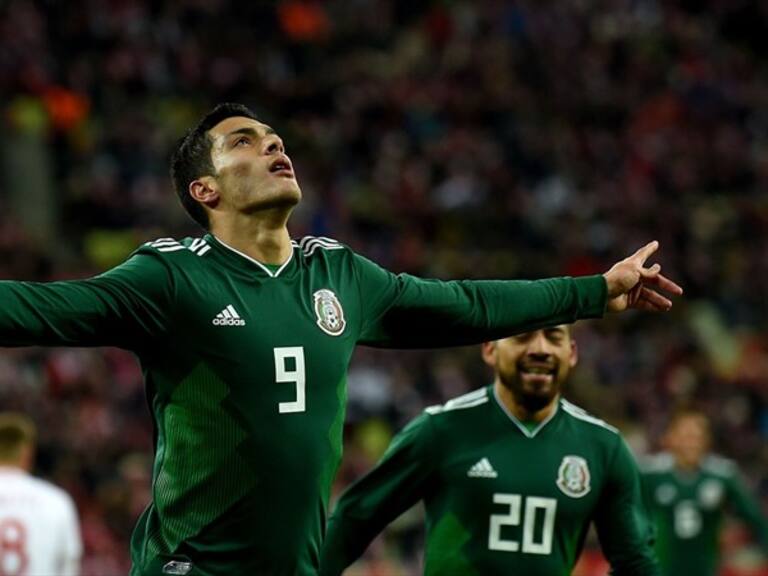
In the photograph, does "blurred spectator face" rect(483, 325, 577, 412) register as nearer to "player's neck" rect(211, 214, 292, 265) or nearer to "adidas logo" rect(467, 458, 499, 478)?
"adidas logo" rect(467, 458, 499, 478)

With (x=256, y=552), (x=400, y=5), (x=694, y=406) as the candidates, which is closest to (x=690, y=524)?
(x=694, y=406)

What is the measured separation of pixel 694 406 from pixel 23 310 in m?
11.9

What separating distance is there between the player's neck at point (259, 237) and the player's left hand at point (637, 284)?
98 centimetres

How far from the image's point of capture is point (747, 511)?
35.8 feet

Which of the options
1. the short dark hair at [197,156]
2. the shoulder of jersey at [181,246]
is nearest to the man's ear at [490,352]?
the short dark hair at [197,156]

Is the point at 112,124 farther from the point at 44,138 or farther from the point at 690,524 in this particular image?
the point at 690,524

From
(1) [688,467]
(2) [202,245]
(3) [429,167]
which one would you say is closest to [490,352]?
(2) [202,245]

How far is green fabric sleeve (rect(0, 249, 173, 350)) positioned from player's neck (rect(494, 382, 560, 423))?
2.32 m

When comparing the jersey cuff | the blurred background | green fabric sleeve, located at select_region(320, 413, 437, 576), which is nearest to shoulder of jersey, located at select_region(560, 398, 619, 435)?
green fabric sleeve, located at select_region(320, 413, 437, 576)

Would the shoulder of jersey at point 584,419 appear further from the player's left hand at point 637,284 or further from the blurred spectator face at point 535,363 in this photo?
the player's left hand at point 637,284

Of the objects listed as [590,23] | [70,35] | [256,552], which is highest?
[590,23]

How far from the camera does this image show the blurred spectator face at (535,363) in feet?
20.4

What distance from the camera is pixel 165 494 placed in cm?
435

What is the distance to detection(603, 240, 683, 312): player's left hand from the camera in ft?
15.7
